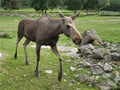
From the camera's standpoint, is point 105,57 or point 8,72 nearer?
point 8,72

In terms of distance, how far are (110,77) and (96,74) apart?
657 mm

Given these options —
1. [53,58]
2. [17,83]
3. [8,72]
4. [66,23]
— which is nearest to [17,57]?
[53,58]

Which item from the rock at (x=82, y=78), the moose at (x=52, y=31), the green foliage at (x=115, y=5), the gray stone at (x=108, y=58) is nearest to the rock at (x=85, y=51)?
the gray stone at (x=108, y=58)

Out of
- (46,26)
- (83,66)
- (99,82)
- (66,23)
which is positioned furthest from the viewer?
(83,66)

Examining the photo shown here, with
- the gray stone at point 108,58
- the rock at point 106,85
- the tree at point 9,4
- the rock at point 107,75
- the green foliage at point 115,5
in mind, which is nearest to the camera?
the rock at point 106,85

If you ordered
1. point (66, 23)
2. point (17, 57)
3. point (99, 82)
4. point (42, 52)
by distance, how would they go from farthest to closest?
point (42, 52)
point (17, 57)
point (99, 82)
point (66, 23)

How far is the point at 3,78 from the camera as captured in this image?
1314cm

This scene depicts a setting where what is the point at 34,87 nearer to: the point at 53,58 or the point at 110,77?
the point at 110,77

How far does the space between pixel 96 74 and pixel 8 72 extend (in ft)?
13.1

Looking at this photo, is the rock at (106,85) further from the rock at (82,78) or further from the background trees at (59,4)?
the background trees at (59,4)

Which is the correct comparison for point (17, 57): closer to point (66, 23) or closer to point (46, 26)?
point (46, 26)

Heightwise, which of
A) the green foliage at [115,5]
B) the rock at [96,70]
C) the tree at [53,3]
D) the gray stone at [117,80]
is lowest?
the green foliage at [115,5]

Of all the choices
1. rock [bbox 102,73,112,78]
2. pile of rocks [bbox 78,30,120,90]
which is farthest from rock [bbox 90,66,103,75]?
rock [bbox 102,73,112,78]

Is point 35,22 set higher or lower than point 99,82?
higher
